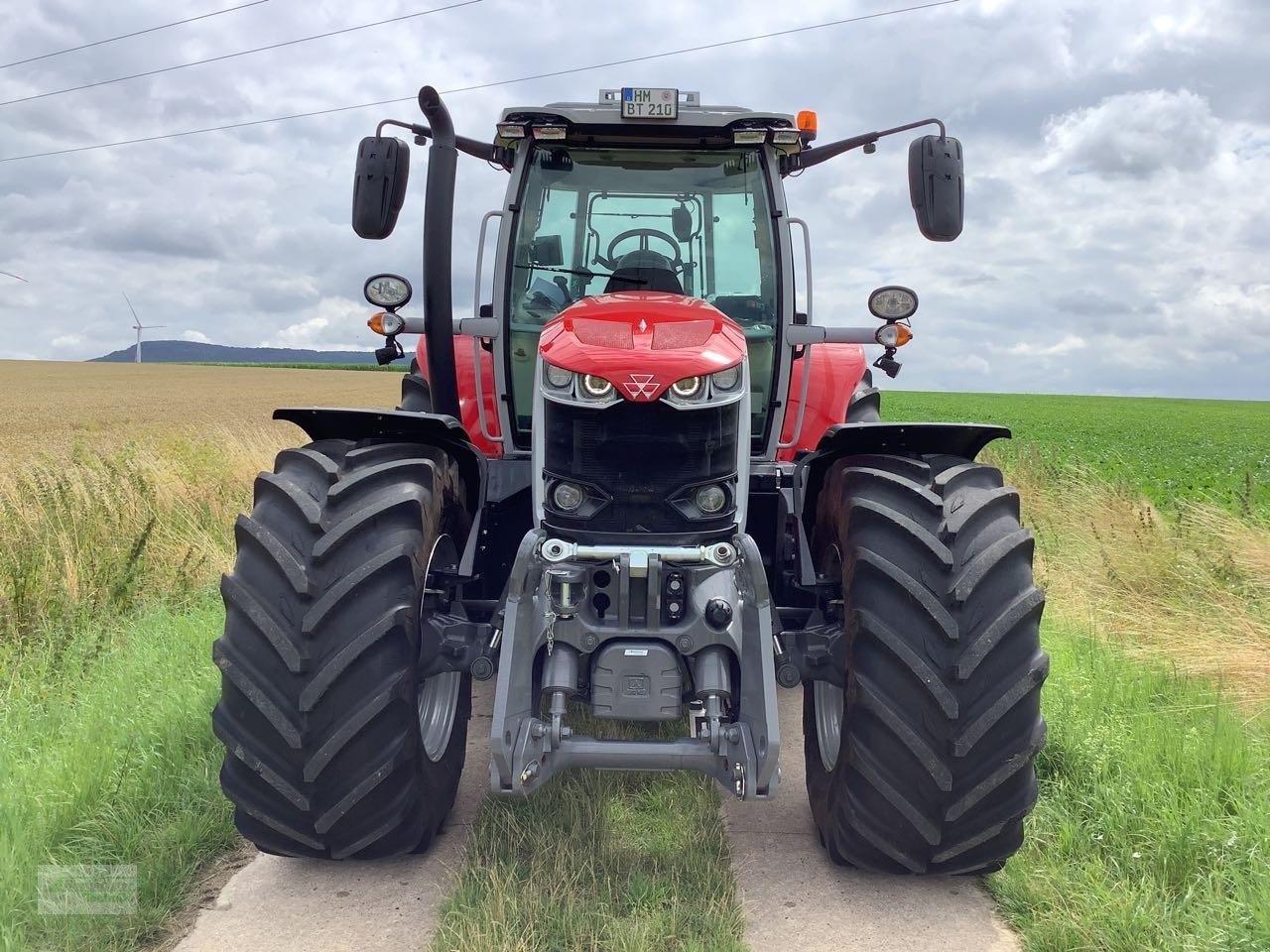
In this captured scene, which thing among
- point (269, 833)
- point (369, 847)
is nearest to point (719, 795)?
point (369, 847)

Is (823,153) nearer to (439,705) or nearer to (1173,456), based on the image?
(439,705)

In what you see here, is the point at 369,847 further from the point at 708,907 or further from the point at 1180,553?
the point at 1180,553

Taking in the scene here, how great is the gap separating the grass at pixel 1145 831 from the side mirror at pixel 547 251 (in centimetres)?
283

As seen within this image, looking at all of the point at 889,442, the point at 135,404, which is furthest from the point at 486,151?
the point at 135,404

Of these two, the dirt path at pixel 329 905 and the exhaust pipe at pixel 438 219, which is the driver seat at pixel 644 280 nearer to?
the exhaust pipe at pixel 438 219

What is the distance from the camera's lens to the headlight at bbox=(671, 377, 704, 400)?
3045mm

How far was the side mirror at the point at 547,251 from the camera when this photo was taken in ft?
13.8

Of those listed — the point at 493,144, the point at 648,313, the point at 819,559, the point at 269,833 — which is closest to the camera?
the point at 269,833

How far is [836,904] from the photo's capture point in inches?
119

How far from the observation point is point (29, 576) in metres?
5.88

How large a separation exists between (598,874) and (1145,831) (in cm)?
181

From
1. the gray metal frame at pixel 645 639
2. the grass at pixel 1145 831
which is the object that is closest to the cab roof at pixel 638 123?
the gray metal frame at pixel 645 639

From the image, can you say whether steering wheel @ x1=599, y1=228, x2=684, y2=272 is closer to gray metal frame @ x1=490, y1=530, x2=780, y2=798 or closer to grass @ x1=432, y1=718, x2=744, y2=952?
gray metal frame @ x1=490, y1=530, x2=780, y2=798

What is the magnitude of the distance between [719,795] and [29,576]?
14.6ft
